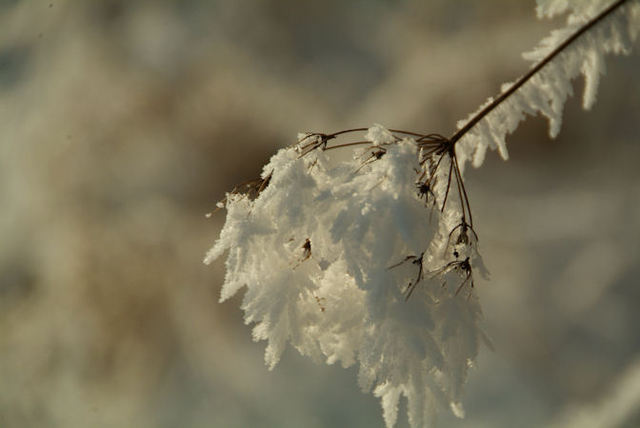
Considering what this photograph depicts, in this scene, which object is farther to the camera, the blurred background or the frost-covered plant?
the blurred background

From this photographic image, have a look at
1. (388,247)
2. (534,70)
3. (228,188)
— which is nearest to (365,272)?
(388,247)

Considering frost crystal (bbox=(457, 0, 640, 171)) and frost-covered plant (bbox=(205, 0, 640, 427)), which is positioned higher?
frost crystal (bbox=(457, 0, 640, 171))

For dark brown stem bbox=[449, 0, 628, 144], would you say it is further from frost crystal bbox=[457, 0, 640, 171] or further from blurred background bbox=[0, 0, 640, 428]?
blurred background bbox=[0, 0, 640, 428]

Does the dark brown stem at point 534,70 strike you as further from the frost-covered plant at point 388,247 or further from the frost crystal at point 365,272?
the frost crystal at point 365,272

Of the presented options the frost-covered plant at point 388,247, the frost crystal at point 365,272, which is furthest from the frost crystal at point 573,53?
the frost crystal at point 365,272

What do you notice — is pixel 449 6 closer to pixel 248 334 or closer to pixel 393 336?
pixel 393 336

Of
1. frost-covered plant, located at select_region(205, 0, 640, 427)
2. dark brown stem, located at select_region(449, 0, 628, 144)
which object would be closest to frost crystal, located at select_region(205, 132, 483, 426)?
frost-covered plant, located at select_region(205, 0, 640, 427)

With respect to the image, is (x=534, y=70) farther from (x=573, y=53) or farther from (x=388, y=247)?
(x=388, y=247)
